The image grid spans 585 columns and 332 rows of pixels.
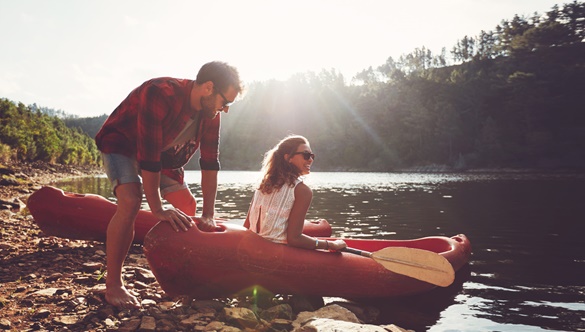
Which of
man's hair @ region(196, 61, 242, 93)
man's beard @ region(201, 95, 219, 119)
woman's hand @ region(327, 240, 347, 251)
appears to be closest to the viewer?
man's hair @ region(196, 61, 242, 93)

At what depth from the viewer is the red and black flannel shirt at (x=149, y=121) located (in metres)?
3.09

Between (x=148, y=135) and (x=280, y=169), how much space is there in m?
1.23

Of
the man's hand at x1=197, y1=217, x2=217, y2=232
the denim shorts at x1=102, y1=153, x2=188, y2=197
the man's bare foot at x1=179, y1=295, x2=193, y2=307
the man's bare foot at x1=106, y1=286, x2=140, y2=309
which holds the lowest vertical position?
the man's bare foot at x1=179, y1=295, x2=193, y2=307

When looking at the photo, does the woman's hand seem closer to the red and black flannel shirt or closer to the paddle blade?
the paddle blade

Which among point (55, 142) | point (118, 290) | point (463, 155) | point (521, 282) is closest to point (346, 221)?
point (521, 282)

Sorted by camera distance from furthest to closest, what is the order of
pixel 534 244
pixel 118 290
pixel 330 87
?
pixel 330 87, pixel 534 244, pixel 118 290

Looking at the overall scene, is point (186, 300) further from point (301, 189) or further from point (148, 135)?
point (148, 135)

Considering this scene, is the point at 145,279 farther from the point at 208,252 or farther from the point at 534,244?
the point at 534,244

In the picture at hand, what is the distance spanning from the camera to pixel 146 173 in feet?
9.99

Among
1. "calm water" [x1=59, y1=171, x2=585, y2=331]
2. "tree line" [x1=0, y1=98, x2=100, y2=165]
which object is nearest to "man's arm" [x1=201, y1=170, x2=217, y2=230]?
"calm water" [x1=59, y1=171, x2=585, y2=331]

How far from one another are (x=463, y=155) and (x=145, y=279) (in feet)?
233

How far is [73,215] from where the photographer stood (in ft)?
19.5

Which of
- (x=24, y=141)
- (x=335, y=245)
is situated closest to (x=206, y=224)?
(x=335, y=245)

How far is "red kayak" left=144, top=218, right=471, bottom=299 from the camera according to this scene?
3508 mm
